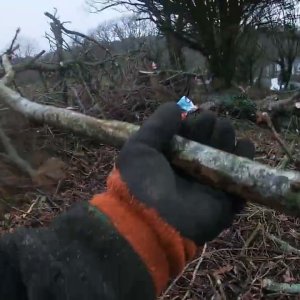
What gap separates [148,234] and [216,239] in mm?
2223

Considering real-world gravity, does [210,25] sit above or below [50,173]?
above

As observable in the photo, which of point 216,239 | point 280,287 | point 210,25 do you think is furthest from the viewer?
point 210,25

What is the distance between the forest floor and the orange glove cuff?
1.60m

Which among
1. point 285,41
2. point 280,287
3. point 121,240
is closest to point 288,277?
point 280,287

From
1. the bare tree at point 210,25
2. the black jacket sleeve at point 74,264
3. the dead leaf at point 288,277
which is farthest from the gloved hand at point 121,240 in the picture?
the bare tree at point 210,25

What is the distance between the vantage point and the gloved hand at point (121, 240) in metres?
1.08

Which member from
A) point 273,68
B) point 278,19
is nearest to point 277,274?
point 278,19

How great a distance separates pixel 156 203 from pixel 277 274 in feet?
6.65

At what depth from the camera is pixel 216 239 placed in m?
3.27

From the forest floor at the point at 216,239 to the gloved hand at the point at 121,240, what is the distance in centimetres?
160

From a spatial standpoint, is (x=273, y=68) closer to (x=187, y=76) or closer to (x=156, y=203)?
(x=187, y=76)

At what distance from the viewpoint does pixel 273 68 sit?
2006cm

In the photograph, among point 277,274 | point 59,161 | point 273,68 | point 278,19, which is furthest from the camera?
point 273,68

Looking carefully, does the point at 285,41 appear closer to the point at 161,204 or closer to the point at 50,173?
the point at 50,173
